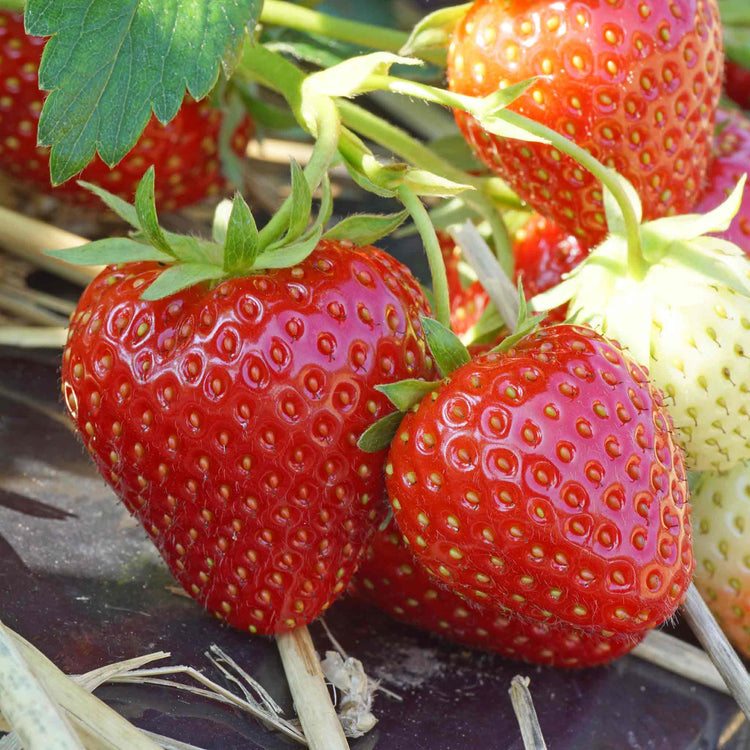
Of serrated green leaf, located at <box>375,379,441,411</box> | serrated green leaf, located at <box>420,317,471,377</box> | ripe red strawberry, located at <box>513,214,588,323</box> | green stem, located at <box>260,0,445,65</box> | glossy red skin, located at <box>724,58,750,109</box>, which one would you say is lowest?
serrated green leaf, located at <box>375,379,441,411</box>

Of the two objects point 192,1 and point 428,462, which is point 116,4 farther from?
point 428,462

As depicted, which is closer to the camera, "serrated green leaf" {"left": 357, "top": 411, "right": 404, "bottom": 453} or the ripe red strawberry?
"serrated green leaf" {"left": 357, "top": 411, "right": 404, "bottom": 453}

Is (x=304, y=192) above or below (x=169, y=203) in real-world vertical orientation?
above

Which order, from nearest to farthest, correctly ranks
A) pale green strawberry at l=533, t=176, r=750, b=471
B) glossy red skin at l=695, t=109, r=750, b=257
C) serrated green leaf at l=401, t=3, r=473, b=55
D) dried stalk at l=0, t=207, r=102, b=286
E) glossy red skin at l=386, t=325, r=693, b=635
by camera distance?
glossy red skin at l=386, t=325, r=693, b=635 < pale green strawberry at l=533, t=176, r=750, b=471 < serrated green leaf at l=401, t=3, r=473, b=55 < glossy red skin at l=695, t=109, r=750, b=257 < dried stalk at l=0, t=207, r=102, b=286

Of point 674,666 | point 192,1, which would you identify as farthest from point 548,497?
point 192,1

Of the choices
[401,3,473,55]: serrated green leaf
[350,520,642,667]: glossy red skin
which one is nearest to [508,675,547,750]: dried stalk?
[350,520,642,667]: glossy red skin

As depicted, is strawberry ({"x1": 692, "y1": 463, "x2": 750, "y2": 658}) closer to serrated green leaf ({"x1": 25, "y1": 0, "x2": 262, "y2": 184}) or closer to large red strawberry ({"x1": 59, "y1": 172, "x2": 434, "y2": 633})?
large red strawberry ({"x1": 59, "y1": 172, "x2": 434, "y2": 633})
